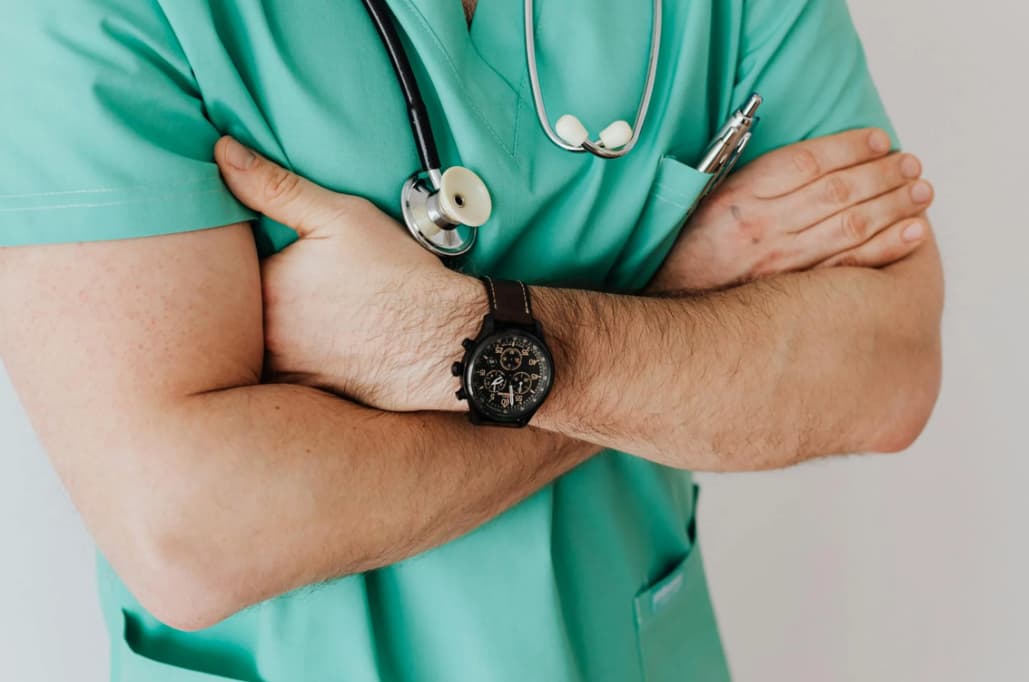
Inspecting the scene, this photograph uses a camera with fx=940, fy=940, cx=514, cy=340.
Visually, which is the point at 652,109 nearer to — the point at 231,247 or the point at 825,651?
the point at 231,247

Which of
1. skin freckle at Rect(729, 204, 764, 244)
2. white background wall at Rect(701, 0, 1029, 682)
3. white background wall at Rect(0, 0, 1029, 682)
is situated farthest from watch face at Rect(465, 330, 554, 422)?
white background wall at Rect(0, 0, 1029, 682)

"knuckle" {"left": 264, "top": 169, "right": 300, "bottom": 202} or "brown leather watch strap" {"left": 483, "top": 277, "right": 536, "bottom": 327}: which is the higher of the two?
"knuckle" {"left": 264, "top": 169, "right": 300, "bottom": 202}

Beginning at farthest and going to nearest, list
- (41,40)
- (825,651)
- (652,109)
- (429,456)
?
(825,651) < (652,109) < (429,456) < (41,40)

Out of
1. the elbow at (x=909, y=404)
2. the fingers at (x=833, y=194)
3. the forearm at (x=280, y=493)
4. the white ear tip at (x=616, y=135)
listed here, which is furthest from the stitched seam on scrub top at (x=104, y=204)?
the elbow at (x=909, y=404)

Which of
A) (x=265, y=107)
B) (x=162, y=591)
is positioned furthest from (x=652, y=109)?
(x=162, y=591)

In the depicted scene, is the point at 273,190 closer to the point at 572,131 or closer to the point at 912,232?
the point at 572,131

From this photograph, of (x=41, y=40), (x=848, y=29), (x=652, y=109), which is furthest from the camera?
(x=848, y=29)

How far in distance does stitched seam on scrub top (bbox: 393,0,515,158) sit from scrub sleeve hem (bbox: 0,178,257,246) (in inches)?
9.8

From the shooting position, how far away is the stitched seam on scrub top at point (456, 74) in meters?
0.82

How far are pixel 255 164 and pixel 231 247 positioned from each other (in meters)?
0.07

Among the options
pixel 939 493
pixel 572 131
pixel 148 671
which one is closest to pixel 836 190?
pixel 572 131

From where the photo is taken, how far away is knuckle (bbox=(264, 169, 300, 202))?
0.77m

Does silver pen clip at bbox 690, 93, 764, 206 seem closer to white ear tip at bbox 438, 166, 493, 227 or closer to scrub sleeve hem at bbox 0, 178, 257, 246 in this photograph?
white ear tip at bbox 438, 166, 493, 227

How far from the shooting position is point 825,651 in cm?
195
